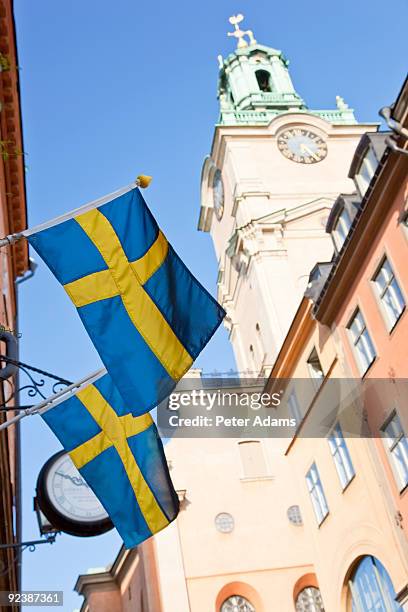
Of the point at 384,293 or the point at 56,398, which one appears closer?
the point at 56,398

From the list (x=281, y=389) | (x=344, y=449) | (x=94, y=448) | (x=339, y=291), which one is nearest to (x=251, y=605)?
(x=281, y=389)

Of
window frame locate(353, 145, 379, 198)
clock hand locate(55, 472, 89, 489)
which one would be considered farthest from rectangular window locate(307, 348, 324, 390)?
clock hand locate(55, 472, 89, 489)

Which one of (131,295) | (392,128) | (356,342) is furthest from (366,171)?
(131,295)

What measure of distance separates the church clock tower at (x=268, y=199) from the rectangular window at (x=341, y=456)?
47.1ft

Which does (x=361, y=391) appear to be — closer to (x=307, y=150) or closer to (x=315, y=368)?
(x=315, y=368)

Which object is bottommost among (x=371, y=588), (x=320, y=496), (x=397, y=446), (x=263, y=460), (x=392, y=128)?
(x=371, y=588)

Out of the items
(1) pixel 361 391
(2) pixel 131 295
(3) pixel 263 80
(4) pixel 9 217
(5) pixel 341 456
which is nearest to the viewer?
(2) pixel 131 295

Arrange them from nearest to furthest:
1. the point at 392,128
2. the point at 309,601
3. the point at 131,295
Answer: the point at 131,295, the point at 392,128, the point at 309,601

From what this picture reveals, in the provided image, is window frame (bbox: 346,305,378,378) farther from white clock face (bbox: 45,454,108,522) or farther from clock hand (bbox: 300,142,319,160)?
clock hand (bbox: 300,142,319,160)

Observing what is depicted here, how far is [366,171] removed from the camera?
20.0m

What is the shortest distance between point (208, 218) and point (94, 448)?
40.3 meters

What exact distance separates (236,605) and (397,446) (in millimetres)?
14993

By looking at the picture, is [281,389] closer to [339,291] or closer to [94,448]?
[339,291]

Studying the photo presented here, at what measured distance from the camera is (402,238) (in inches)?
647
